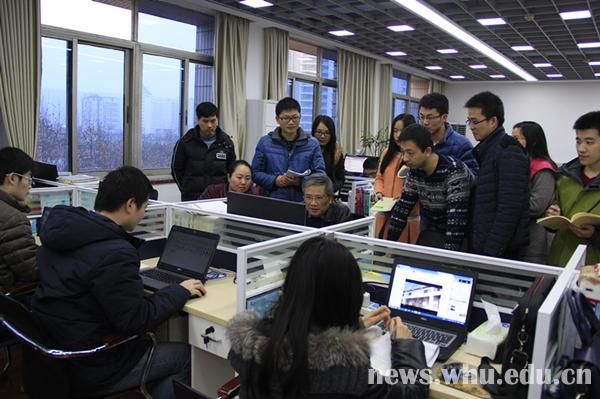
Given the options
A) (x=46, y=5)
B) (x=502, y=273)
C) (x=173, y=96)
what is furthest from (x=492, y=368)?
(x=173, y=96)

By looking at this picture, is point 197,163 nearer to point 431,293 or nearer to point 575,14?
point 431,293

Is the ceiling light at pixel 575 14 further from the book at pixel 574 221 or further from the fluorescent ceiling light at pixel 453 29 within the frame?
the book at pixel 574 221

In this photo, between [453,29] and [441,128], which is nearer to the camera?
[441,128]

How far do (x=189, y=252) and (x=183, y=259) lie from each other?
5 centimetres

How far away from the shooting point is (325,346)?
3.73ft

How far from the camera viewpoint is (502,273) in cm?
183

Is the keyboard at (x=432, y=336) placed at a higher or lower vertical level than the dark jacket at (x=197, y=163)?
lower

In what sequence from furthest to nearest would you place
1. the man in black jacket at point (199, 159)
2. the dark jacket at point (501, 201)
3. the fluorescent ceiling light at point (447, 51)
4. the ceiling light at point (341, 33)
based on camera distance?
the fluorescent ceiling light at point (447, 51), the ceiling light at point (341, 33), the man in black jacket at point (199, 159), the dark jacket at point (501, 201)

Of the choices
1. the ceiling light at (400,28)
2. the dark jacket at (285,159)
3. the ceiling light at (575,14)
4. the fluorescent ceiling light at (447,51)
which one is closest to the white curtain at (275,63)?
the ceiling light at (400,28)

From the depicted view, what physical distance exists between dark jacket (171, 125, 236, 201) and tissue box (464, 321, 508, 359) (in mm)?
2662

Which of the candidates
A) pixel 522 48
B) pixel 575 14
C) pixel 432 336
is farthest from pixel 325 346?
pixel 522 48

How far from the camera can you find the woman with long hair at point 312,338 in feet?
3.72

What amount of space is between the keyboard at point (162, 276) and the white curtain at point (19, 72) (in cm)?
301

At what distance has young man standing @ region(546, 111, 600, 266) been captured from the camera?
2258 millimetres
